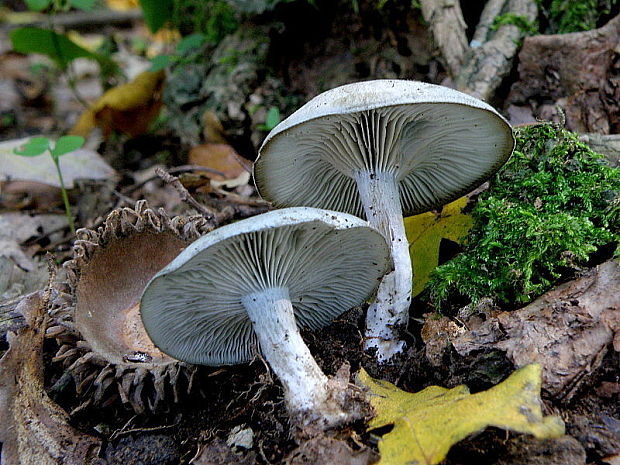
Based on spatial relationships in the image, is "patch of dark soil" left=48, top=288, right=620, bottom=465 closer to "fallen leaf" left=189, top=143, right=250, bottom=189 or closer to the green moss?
"fallen leaf" left=189, top=143, right=250, bottom=189

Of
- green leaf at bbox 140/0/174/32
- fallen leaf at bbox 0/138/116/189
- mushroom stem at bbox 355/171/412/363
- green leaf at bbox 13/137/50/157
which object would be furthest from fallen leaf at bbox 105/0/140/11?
mushroom stem at bbox 355/171/412/363

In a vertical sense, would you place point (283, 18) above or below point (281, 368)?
above

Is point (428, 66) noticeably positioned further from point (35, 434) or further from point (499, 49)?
point (35, 434)

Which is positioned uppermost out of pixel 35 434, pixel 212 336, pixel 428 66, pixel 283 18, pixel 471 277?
pixel 283 18

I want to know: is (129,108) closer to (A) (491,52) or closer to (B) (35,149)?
(B) (35,149)

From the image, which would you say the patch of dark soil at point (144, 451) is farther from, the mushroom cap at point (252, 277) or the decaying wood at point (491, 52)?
the decaying wood at point (491, 52)

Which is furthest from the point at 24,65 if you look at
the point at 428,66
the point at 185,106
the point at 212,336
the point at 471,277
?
the point at 471,277

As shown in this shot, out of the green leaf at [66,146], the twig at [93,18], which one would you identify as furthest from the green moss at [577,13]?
the twig at [93,18]
